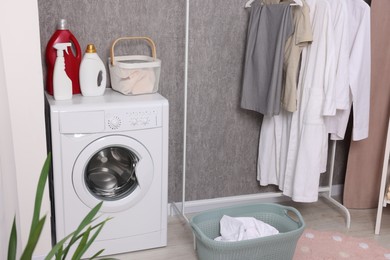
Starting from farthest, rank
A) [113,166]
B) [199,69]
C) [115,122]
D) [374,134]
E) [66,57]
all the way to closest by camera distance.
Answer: [374,134], [199,69], [113,166], [66,57], [115,122]

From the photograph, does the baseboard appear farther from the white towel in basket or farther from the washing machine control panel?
A: the washing machine control panel

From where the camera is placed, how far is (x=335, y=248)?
8.54ft

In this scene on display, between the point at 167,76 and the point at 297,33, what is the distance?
77cm

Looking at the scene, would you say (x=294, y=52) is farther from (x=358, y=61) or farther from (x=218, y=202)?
(x=218, y=202)

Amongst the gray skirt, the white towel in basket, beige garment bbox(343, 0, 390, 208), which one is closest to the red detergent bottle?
the gray skirt

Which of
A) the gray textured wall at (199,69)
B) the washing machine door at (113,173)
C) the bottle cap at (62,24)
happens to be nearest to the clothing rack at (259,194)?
the gray textured wall at (199,69)

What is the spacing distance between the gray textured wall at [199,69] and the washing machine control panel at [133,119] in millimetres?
445

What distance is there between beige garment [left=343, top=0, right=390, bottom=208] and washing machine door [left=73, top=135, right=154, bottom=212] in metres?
1.45

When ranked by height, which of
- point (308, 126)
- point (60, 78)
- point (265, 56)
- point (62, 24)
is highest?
point (62, 24)

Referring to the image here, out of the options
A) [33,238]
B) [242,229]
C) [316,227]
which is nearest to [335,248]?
[316,227]

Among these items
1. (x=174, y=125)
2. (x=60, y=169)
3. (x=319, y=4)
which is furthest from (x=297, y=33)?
(x=60, y=169)

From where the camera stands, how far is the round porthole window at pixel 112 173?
242 centimetres

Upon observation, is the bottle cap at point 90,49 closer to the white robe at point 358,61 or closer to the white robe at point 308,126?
the white robe at point 308,126

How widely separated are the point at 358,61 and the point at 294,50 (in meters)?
0.36
